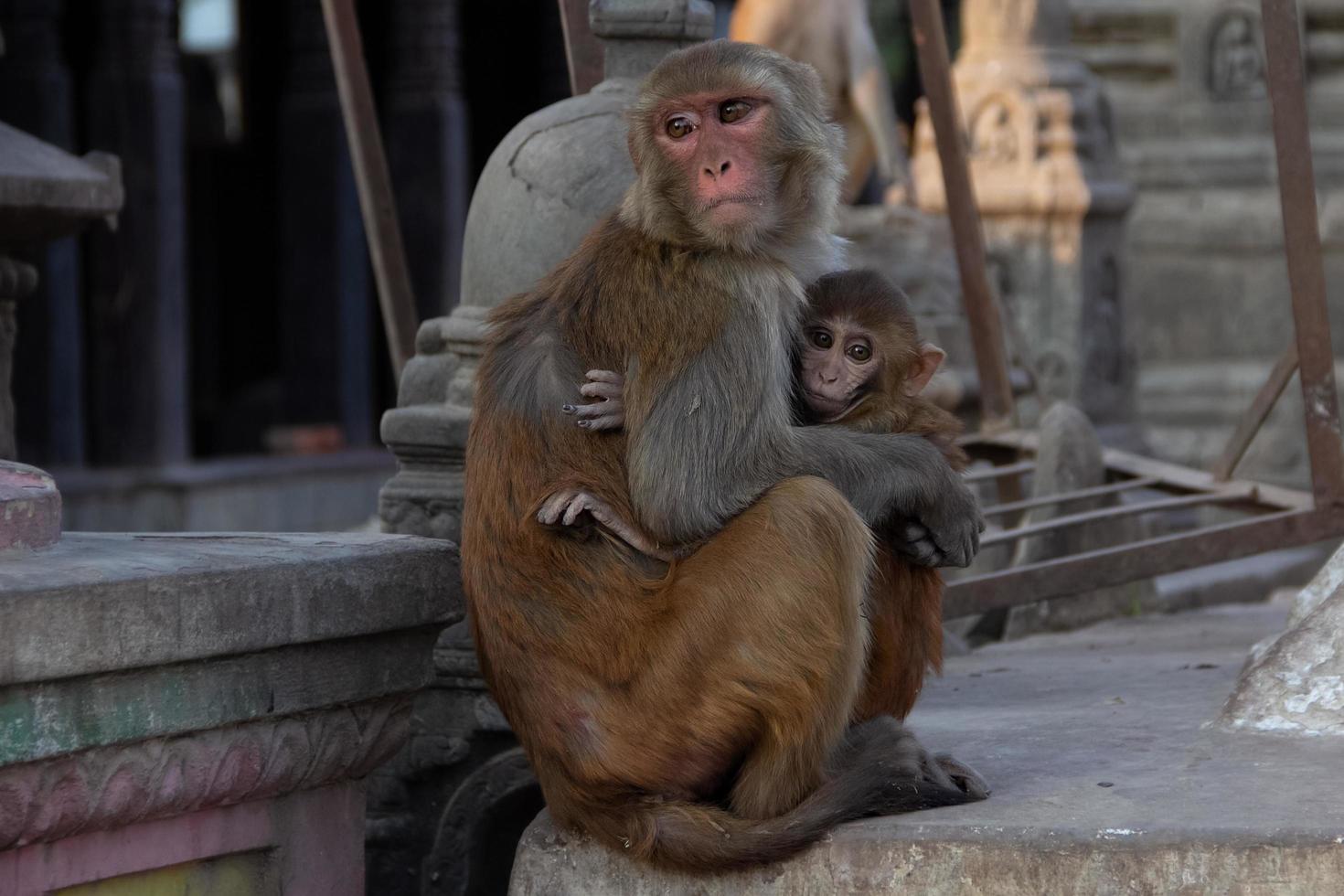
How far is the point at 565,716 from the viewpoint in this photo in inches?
116

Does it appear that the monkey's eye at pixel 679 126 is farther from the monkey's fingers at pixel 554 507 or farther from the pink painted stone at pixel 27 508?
the pink painted stone at pixel 27 508

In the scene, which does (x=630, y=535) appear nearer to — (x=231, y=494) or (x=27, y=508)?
(x=27, y=508)

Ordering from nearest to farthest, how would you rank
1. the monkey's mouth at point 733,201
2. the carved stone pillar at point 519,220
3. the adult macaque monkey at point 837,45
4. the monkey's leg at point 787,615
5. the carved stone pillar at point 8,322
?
the monkey's leg at point 787,615, the monkey's mouth at point 733,201, the carved stone pillar at point 519,220, the carved stone pillar at point 8,322, the adult macaque monkey at point 837,45

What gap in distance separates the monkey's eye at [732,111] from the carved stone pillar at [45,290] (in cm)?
580

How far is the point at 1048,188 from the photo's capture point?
8234mm

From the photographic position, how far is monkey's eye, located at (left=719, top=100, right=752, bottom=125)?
3.15 meters

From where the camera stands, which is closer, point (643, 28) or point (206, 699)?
point (206, 699)

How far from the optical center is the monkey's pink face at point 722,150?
3.10 m

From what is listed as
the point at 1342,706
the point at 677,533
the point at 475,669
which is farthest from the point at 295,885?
the point at 1342,706

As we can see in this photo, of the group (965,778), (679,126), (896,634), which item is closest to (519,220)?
(679,126)

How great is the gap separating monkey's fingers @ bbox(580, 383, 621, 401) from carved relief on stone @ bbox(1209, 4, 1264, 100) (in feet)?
24.3

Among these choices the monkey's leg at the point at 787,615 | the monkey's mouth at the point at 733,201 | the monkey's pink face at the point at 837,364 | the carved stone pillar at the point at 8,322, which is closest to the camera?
the monkey's leg at the point at 787,615

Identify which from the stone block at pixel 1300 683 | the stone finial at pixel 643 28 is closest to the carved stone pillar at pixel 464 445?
the stone finial at pixel 643 28

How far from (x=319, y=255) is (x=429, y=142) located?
755 mm
